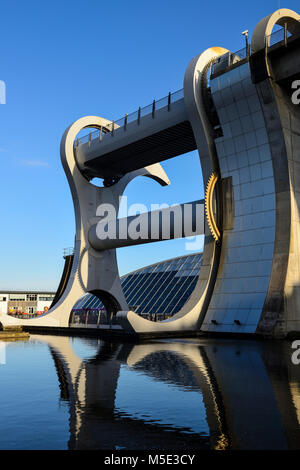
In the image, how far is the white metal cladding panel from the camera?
2475 cm

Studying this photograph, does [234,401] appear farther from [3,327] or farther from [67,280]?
[67,280]

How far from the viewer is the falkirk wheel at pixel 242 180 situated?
23.9 meters

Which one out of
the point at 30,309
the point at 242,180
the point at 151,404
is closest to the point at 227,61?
the point at 242,180

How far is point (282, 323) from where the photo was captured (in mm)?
22984

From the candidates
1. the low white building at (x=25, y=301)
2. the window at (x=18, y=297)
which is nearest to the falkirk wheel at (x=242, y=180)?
the low white building at (x=25, y=301)

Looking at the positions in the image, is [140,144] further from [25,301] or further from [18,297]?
[18,297]

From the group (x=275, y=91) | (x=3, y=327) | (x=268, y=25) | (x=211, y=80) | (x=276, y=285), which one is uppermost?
(x=268, y=25)

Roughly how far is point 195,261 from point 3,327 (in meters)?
34.1

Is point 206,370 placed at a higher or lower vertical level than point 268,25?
lower

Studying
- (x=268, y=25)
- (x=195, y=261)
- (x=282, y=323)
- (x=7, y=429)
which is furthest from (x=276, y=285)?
(x=195, y=261)

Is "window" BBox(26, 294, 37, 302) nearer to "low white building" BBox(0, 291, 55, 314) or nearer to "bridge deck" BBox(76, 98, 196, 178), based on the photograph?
"low white building" BBox(0, 291, 55, 314)

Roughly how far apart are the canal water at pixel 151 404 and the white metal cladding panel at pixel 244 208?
34.4ft

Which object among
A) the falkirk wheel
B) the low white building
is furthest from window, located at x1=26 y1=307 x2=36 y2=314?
the falkirk wheel
